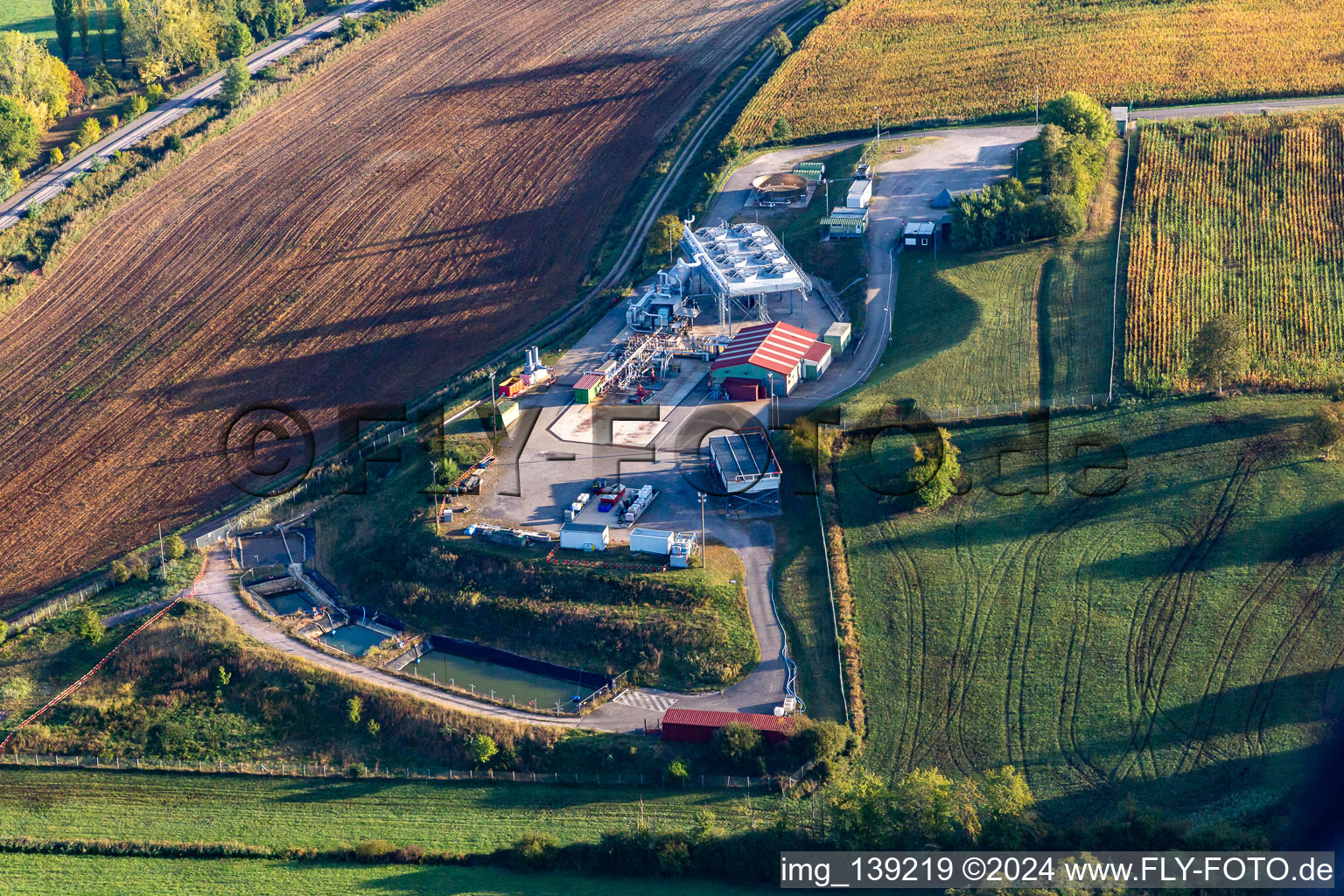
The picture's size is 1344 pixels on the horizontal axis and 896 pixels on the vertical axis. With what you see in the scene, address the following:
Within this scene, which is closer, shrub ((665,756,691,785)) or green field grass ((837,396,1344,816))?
green field grass ((837,396,1344,816))

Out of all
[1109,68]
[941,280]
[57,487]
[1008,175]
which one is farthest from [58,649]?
[1109,68]

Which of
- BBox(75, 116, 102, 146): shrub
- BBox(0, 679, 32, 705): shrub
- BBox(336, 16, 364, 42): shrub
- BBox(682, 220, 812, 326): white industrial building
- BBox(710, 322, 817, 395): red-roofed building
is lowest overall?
BBox(0, 679, 32, 705): shrub

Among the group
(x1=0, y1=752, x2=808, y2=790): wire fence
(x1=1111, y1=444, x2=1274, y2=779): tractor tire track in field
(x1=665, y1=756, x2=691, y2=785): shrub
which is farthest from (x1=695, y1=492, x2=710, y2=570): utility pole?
(x1=1111, y1=444, x2=1274, y2=779): tractor tire track in field

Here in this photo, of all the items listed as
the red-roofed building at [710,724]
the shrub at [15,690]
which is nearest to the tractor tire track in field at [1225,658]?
the red-roofed building at [710,724]

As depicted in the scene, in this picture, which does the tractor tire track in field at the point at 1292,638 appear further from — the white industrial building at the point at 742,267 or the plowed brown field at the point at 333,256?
the plowed brown field at the point at 333,256

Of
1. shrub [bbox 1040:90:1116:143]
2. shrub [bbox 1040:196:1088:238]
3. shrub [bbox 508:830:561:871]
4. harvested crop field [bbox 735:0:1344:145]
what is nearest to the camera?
shrub [bbox 508:830:561:871]

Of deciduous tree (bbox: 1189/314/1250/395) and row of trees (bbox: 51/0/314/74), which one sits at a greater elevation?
row of trees (bbox: 51/0/314/74)

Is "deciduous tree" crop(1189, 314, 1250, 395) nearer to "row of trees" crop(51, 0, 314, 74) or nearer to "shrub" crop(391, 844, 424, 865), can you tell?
"shrub" crop(391, 844, 424, 865)
